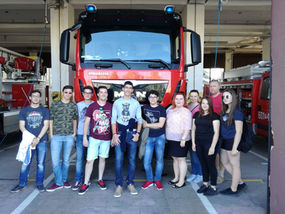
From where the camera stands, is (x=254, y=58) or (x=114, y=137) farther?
(x=254, y=58)

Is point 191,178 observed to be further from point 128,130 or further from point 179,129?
point 128,130

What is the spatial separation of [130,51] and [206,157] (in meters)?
2.21

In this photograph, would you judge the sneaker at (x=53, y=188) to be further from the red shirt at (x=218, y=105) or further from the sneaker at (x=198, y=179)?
the red shirt at (x=218, y=105)

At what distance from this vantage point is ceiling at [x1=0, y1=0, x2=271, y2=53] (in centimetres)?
908

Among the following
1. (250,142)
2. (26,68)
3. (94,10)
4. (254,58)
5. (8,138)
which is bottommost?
(8,138)

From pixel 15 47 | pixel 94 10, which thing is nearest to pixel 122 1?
pixel 94 10

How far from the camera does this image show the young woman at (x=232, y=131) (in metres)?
3.61

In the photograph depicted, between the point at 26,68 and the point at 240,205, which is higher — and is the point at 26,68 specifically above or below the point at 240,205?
above

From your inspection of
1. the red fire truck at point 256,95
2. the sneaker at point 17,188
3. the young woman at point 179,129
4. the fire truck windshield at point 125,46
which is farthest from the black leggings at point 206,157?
the red fire truck at point 256,95

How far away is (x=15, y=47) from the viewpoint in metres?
21.4

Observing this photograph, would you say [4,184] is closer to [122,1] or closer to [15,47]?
[122,1]

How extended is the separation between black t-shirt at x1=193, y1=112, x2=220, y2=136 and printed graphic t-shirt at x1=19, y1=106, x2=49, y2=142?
224cm

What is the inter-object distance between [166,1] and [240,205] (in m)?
7.54

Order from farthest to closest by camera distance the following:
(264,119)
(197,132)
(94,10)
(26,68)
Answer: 1. (26,68)
2. (264,119)
3. (94,10)
4. (197,132)
